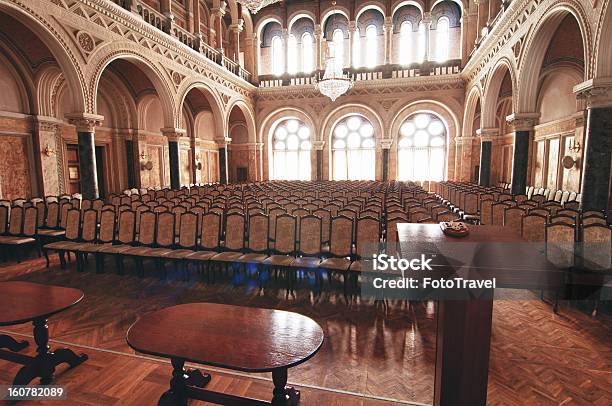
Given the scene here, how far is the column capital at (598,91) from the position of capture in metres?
5.79

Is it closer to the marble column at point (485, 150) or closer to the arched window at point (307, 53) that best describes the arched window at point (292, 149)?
the arched window at point (307, 53)

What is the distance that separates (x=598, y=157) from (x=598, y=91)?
1.20 m

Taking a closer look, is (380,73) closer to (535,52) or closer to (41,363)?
(535,52)

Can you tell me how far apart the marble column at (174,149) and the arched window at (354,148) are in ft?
31.5

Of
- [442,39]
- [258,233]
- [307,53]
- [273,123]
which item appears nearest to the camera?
[258,233]

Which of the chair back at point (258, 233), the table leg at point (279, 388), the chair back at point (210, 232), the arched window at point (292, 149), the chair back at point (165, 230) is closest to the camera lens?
the table leg at point (279, 388)

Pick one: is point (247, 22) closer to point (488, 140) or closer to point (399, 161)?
point (399, 161)

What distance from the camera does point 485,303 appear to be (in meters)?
1.53

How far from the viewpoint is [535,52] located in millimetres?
8445

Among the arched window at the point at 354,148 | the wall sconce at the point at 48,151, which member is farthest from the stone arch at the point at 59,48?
the arched window at the point at 354,148

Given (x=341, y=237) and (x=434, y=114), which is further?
(x=434, y=114)

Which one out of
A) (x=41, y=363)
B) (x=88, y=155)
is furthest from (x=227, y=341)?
(x=88, y=155)

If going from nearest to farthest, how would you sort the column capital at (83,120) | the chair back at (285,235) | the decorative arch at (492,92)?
the chair back at (285,235)
the column capital at (83,120)
the decorative arch at (492,92)

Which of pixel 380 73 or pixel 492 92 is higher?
pixel 380 73
